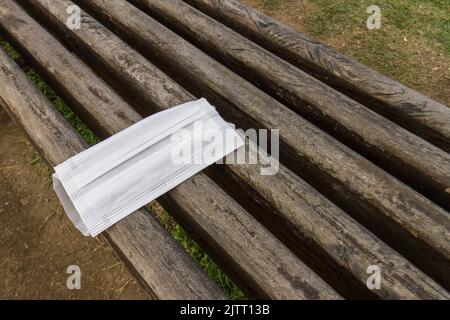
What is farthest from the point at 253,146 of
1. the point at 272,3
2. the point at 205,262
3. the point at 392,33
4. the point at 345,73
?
the point at 272,3

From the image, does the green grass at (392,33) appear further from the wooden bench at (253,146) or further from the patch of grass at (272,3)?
the wooden bench at (253,146)

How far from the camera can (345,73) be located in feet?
8.38

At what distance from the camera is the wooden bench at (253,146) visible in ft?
5.76

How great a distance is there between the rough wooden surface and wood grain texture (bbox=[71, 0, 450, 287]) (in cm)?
46

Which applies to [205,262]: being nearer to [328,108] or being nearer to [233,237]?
[233,237]

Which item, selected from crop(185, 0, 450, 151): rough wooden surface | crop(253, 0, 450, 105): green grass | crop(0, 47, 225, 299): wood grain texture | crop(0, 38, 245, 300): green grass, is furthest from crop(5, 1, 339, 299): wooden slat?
crop(253, 0, 450, 105): green grass

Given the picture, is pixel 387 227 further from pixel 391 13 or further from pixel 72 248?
pixel 391 13

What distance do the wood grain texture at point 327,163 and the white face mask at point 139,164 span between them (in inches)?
10.2

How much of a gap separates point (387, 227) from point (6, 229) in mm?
2506

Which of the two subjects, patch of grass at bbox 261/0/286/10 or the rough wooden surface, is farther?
patch of grass at bbox 261/0/286/10

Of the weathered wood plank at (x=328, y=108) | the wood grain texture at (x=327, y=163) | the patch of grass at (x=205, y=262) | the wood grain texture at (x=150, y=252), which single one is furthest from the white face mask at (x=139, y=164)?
the patch of grass at (x=205, y=262)

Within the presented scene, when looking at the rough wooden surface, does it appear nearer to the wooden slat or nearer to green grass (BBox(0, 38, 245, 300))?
the wooden slat

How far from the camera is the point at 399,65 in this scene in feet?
13.1

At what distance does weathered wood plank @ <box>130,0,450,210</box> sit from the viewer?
2062mm
